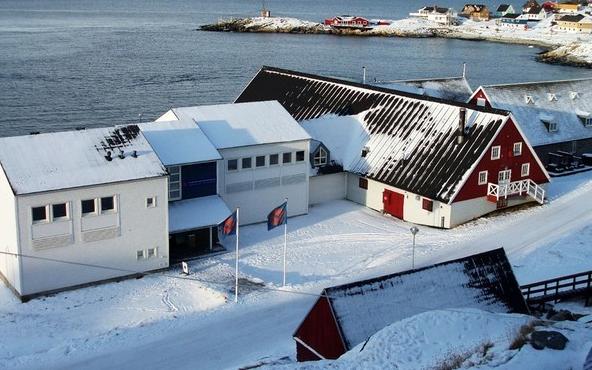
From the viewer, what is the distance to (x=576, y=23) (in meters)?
181

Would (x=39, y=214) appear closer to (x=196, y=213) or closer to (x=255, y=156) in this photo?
(x=196, y=213)

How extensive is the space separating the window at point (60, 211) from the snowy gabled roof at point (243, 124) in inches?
373

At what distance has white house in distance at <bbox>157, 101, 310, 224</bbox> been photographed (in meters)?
43.3

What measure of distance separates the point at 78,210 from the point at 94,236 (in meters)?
1.35

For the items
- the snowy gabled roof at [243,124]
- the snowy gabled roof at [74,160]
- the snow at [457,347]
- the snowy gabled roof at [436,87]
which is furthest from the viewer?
the snowy gabled roof at [436,87]

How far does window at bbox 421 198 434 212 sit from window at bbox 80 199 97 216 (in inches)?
684

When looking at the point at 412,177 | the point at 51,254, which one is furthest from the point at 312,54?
the point at 51,254

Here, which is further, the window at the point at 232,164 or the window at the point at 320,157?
the window at the point at 320,157

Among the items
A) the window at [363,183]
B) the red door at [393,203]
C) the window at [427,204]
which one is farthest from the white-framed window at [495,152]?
the window at [363,183]

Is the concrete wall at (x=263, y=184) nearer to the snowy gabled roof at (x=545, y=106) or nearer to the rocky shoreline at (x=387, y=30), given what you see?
the snowy gabled roof at (x=545, y=106)

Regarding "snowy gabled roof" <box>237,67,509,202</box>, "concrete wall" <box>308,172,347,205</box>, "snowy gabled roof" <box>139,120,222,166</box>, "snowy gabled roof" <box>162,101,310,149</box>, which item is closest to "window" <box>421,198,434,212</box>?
"snowy gabled roof" <box>237,67,509,202</box>

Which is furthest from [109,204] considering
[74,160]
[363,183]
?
[363,183]

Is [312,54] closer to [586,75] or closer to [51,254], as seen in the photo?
[586,75]

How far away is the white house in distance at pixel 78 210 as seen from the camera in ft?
114
